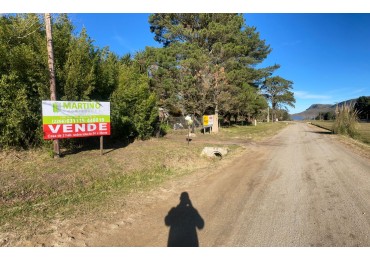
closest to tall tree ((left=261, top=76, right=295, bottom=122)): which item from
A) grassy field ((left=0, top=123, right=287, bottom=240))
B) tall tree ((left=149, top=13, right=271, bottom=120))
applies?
tall tree ((left=149, top=13, right=271, bottom=120))

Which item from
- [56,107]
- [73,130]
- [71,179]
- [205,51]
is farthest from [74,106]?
[205,51]

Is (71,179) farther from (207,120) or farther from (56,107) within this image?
(207,120)

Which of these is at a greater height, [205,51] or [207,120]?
[205,51]

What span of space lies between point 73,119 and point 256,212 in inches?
271

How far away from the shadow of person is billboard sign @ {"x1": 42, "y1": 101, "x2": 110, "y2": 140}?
17.1 feet

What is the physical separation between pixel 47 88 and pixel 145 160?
4.76 m

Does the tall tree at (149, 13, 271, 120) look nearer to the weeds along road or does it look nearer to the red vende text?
the red vende text

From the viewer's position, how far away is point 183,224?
154 inches

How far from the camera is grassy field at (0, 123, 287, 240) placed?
4.45 m

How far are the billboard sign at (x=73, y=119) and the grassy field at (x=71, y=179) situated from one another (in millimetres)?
920

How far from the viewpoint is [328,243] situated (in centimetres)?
329

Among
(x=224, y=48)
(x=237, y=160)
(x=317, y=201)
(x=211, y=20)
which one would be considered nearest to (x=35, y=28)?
(x=237, y=160)

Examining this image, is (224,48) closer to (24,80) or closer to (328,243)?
(24,80)

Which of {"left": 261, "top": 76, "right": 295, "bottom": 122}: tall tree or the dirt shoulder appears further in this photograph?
{"left": 261, "top": 76, "right": 295, "bottom": 122}: tall tree
